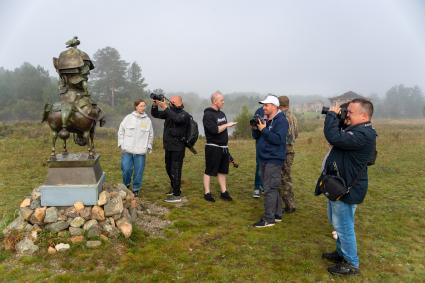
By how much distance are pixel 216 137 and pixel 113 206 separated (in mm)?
2700

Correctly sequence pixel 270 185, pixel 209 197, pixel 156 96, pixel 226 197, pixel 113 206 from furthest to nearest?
pixel 226 197, pixel 209 197, pixel 156 96, pixel 270 185, pixel 113 206

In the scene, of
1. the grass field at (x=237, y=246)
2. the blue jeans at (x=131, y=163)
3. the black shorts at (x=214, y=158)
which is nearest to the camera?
the grass field at (x=237, y=246)

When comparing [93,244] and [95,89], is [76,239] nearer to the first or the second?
[93,244]

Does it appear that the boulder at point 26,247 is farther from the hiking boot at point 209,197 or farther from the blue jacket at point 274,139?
the blue jacket at point 274,139

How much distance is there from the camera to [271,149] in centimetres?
601

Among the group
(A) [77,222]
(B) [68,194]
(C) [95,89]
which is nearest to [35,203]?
(B) [68,194]

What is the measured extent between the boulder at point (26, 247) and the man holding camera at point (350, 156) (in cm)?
464

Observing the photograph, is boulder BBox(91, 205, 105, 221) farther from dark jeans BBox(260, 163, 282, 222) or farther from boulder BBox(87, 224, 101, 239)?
dark jeans BBox(260, 163, 282, 222)

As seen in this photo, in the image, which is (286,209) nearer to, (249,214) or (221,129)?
(249,214)

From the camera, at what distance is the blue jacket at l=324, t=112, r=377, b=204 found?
13.8 feet

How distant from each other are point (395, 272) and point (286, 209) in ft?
8.89

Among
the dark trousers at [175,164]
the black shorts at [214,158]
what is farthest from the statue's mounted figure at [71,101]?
the black shorts at [214,158]

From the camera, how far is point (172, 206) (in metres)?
7.48

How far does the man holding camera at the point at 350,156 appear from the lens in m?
4.23
